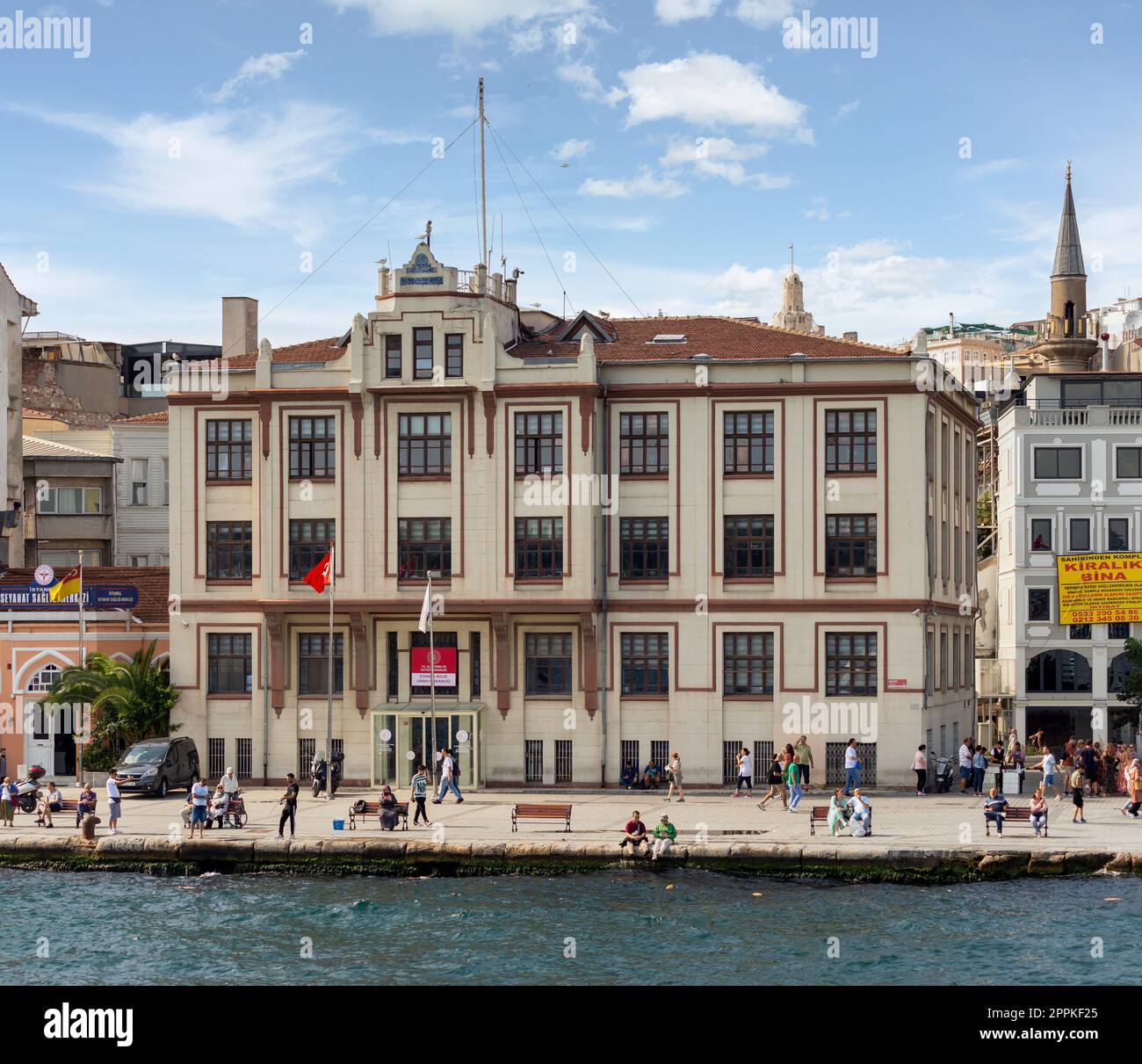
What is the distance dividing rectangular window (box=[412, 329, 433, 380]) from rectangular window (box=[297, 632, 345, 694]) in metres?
9.35

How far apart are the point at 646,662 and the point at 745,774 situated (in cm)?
525

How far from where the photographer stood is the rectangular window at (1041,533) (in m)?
79.8

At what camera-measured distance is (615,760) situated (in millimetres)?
58812

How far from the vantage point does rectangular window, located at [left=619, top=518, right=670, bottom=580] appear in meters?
58.9

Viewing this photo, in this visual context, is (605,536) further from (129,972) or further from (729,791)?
(129,972)

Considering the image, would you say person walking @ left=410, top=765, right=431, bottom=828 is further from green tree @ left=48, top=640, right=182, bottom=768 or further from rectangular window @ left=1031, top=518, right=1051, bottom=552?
rectangular window @ left=1031, top=518, right=1051, bottom=552

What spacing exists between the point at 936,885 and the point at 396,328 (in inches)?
1033

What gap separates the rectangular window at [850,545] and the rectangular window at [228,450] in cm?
1995

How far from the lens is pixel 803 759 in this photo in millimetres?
55656

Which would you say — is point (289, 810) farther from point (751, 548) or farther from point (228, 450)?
point (751, 548)

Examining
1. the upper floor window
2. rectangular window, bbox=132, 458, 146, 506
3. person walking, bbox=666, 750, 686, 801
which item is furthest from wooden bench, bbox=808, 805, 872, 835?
the upper floor window

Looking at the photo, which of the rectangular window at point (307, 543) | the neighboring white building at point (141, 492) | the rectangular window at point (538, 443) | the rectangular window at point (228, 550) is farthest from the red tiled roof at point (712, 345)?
the neighboring white building at point (141, 492)
